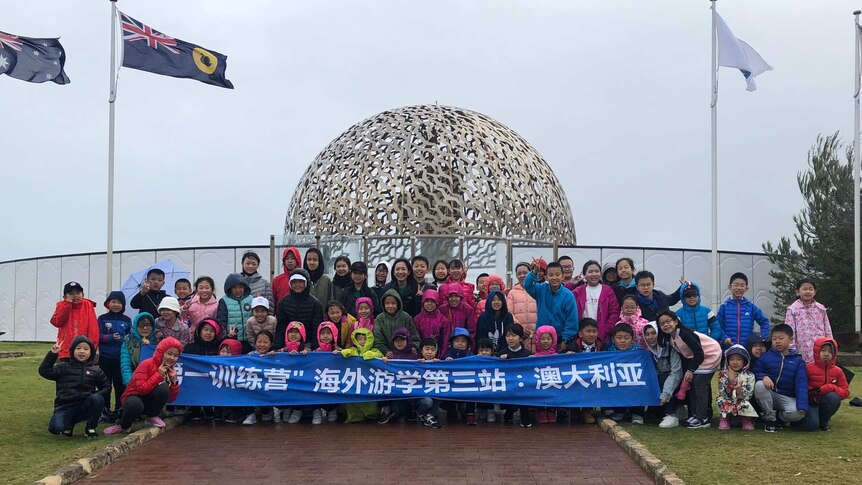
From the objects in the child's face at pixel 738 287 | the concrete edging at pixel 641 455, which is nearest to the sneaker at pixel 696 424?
the concrete edging at pixel 641 455

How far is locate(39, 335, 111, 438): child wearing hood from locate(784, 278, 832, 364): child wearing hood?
6.62 meters

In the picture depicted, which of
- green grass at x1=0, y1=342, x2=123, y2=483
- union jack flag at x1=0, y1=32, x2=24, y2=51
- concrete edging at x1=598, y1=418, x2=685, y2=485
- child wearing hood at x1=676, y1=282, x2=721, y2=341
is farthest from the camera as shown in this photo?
union jack flag at x1=0, y1=32, x2=24, y2=51

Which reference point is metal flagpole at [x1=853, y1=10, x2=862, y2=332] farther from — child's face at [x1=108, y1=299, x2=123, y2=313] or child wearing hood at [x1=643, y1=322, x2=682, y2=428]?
child's face at [x1=108, y1=299, x2=123, y2=313]

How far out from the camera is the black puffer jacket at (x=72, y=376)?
7461mm

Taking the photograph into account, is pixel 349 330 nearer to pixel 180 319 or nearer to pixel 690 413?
pixel 180 319

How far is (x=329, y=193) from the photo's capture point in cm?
1473

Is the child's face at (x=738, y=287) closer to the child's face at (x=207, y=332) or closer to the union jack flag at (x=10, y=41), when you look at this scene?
the child's face at (x=207, y=332)

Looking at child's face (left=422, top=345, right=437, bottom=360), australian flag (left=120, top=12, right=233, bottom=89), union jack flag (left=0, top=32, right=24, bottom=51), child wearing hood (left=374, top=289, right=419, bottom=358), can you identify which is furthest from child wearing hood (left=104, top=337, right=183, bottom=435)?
australian flag (left=120, top=12, right=233, bottom=89)

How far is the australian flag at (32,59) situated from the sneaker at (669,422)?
10.4 meters

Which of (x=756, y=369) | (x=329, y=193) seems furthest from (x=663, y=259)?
(x=756, y=369)

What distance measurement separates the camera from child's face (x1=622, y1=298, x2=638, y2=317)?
27.8 ft

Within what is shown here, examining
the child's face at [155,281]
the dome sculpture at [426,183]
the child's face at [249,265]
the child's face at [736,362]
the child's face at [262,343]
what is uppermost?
the dome sculpture at [426,183]

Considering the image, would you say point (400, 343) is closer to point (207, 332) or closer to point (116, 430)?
point (207, 332)

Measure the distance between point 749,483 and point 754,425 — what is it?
260cm
